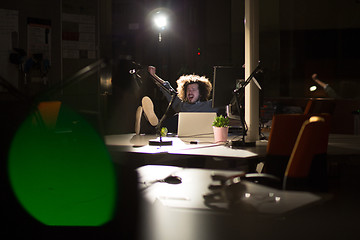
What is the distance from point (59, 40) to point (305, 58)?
753 centimetres

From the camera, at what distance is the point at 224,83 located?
12.1ft

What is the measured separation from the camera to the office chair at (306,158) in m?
2.11

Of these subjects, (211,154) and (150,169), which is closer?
(150,169)

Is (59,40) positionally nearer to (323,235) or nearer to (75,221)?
(75,221)

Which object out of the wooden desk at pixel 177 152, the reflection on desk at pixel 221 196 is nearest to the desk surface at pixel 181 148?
the wooden desk at pixel 177 152

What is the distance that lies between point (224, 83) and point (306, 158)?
1631mm

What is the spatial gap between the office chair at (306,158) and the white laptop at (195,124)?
144cm

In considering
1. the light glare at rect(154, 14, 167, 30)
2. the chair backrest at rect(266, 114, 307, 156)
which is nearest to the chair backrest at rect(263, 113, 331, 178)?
the chair backrest at rect(266, 114, 307, 156)

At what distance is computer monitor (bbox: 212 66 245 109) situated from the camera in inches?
143

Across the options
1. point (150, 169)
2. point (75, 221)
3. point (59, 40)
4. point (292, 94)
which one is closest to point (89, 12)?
point (59, 40)

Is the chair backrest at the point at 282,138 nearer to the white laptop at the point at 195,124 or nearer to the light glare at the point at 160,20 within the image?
the white laptop at the point at 195,124

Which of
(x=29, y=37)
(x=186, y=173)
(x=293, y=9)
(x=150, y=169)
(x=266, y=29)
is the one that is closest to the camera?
(x=186, y=173)

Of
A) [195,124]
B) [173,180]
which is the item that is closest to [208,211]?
[173,180]

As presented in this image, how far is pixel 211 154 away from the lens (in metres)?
2.82
